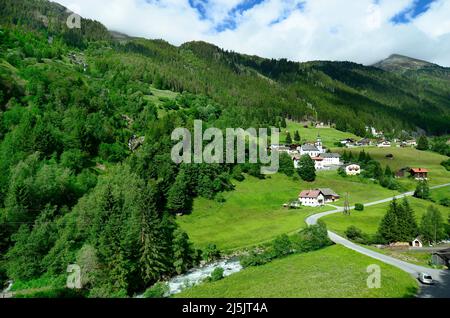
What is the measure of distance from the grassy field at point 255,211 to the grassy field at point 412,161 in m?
27.8

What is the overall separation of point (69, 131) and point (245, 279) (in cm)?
6974

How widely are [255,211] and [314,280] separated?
47.5 metres

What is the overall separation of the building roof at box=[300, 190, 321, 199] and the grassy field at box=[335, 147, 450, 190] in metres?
41.9

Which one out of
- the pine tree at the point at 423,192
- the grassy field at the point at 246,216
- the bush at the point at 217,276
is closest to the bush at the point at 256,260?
the bush at the point at 217,276

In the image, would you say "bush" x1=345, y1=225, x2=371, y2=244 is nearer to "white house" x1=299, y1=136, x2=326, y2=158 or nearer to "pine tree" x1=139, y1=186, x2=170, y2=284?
"pine tree" x1=139, y1=186, x2=170, y2=284

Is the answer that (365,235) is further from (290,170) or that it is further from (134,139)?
(134,139)

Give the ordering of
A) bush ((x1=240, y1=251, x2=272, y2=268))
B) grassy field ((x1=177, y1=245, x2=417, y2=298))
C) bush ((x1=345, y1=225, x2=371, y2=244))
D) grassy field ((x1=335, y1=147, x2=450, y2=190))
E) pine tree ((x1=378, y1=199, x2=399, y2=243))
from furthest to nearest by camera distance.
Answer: grassy field ((x1=335, y1=147, x2=450, y2=190)) → pine tree ((x1=378, y1=199, x2=399, y2=243)) → bush ((x1=345, y1=225, x2=371, y2=244)) → bush ((x1=240, y1=251, x2=272, y2=268)) → grassy field ((x1=177, y1=245, x2=417, y2=298))

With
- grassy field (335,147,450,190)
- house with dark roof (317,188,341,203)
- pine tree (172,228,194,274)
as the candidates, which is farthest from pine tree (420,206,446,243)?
grassy field (335,147,450,190)

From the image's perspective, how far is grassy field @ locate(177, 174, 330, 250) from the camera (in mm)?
69938

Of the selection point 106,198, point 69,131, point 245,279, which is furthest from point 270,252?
point 69,131

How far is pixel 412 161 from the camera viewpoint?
15750 cm

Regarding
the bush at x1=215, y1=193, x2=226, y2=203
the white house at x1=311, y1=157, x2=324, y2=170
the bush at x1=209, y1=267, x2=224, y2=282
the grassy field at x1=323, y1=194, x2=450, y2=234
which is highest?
the white house at x1=311, y1=157, x2=324, y2=170

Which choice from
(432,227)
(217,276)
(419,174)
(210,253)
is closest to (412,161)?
(419,174)
